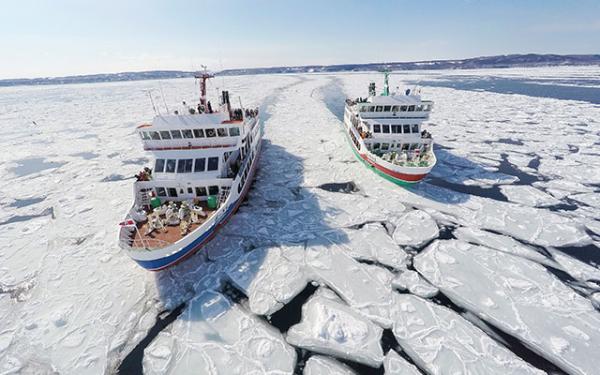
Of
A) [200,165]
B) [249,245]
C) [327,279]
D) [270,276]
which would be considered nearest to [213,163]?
[200,165]

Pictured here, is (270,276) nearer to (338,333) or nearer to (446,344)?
(338,333)

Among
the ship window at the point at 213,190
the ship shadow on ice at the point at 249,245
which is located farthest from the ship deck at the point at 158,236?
the ship window at the point at 213,190

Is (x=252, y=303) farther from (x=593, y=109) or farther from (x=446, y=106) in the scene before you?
(x=593, y=109)

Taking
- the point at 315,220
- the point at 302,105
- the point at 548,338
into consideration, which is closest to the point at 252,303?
the point at 315,220

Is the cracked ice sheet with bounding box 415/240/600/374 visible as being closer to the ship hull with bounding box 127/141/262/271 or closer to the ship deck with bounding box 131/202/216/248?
the ship hull with bounding box 127/141/262/271

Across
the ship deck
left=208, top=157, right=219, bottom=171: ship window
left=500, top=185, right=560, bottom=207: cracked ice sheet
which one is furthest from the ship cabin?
the ship deck
